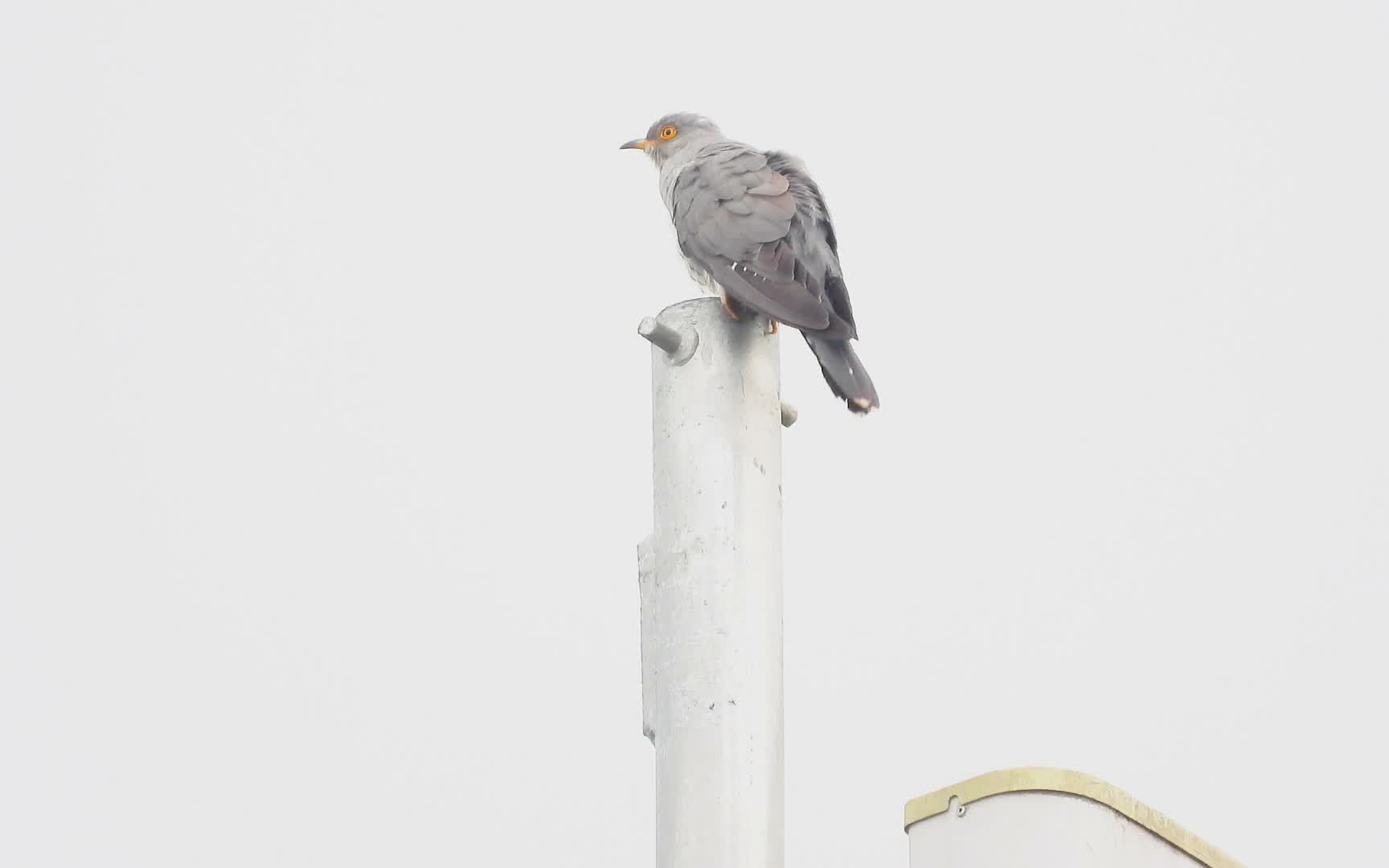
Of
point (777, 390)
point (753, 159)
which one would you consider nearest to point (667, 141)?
point (753, 159)

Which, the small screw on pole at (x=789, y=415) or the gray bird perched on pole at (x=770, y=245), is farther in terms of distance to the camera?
the gray bird perched on pole at (x=770, y=245)

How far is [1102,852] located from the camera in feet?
9.04

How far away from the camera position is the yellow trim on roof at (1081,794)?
277cm

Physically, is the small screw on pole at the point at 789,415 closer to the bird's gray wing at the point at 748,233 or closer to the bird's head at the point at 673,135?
the bird's gray wing at the point at 748,233

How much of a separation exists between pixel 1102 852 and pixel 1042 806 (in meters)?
0.13

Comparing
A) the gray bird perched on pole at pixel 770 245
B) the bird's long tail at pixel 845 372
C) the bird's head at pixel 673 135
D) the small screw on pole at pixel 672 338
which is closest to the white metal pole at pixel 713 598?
the small screw on pole at pixel 672 338

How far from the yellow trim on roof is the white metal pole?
364 mm

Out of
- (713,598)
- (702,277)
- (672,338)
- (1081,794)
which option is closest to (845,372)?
(702,277)

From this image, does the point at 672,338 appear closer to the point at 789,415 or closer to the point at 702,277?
the point at 789,415

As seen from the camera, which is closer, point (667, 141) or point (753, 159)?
point (753, 159)

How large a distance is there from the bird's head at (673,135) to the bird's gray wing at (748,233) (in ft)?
3.13

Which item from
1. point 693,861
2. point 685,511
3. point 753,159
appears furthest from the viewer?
point 753,159

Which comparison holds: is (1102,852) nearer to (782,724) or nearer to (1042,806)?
(1042,806)

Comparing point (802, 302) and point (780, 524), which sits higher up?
point (802, 302)
